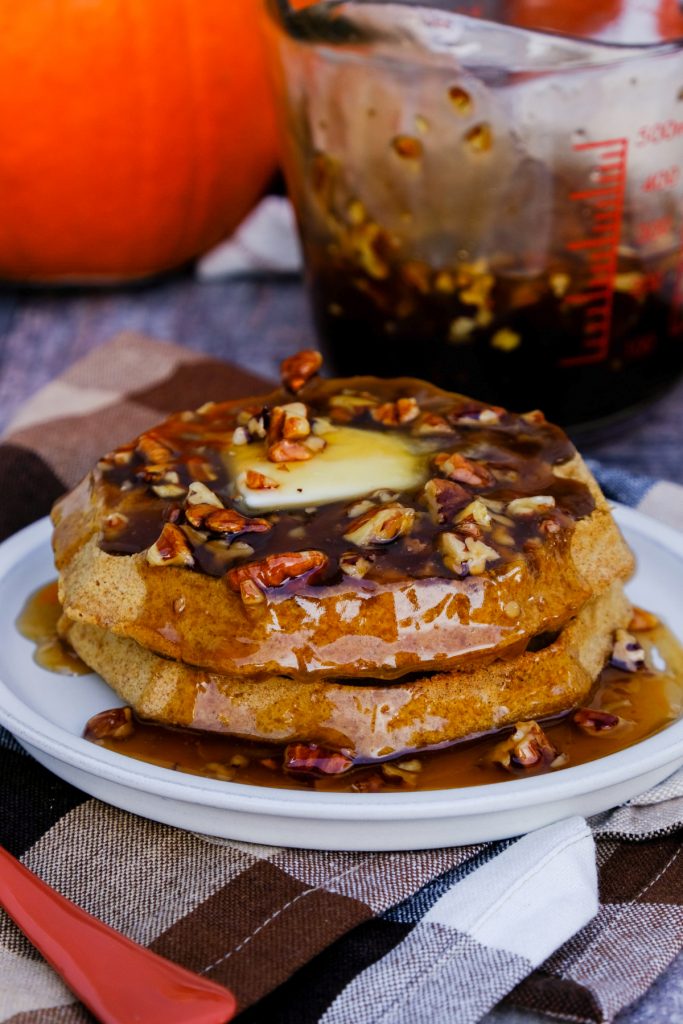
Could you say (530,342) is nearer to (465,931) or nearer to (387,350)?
(387,350)

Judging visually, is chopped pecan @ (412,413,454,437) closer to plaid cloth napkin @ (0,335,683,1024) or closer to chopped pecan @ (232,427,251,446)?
chopped pecan @ (232,427,251,446)


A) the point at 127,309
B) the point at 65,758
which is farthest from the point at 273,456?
the point at 127,309

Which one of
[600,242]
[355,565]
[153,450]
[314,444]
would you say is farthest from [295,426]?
[600,242]

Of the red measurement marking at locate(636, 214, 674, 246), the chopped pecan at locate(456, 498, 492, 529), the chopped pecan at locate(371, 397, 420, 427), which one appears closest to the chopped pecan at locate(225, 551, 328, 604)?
the chopped pecan at locate(456, 498, 492, 529)

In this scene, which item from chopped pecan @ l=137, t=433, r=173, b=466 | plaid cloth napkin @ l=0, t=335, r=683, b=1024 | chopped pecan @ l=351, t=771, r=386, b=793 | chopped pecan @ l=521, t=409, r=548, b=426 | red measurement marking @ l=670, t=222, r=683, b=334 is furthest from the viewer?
red measurement marking @ l=670, t=222, r=683, b=334

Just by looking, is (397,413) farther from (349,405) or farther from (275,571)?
(275,571)

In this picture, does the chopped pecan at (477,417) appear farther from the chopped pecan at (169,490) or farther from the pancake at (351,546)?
the chopped pecan at (169,490)
